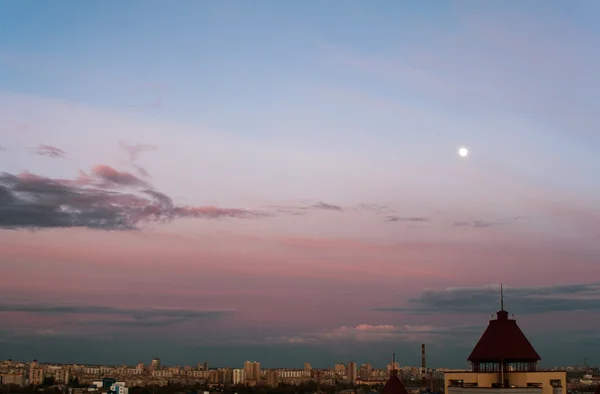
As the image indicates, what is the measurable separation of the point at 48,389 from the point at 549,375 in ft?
516

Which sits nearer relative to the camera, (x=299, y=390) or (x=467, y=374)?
(x=467, y=374)

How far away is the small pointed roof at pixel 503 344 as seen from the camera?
39.7 meters

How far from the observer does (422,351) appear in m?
106

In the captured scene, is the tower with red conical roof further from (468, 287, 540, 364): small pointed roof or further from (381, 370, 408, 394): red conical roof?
(381, 370, 408, 394): red conical roof

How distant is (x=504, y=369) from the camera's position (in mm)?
39875

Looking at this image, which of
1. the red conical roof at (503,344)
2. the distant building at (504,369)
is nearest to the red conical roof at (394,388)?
the distant building at (504,369)

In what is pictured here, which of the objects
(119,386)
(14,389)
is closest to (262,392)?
(119,386)

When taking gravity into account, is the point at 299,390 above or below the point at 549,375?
below

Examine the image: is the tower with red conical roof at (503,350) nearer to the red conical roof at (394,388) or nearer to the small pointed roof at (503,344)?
the small pointed roof at (503,344)

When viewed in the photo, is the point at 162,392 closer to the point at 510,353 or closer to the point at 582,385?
the point at 582,385

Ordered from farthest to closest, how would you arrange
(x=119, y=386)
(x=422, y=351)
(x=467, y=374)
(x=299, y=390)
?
(x=299, y=390) → (x=119, y=386) → (x=422, y=351) → (x=467, y=374)

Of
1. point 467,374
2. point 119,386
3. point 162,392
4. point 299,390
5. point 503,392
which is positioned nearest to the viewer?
point 503,392

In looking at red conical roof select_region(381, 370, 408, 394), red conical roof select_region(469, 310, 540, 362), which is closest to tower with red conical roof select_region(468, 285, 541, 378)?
red conical roof select_region(469, 310, 540, 362)

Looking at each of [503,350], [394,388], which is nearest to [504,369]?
[503,350]
